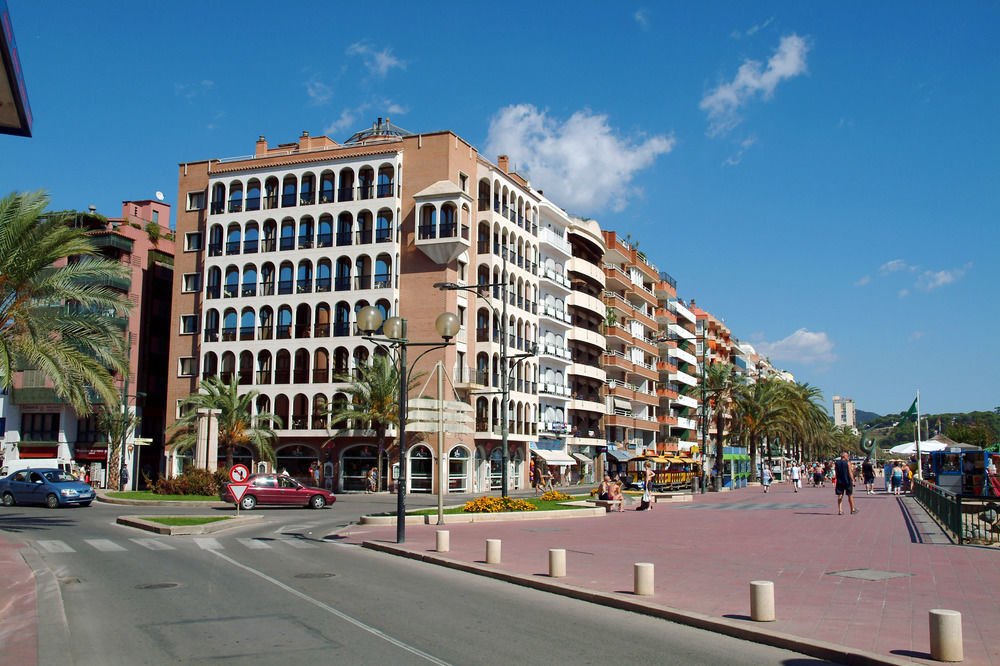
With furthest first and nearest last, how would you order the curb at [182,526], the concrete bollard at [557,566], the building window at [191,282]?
the building window at [191,282] < the curb at [182,526] < the concrete bollard at [557,566]

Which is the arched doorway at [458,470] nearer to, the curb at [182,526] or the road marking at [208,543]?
the curb at [182,526]

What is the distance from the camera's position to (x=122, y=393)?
208ft

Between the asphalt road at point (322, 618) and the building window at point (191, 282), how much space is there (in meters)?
45.0

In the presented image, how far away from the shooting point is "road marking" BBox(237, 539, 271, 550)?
19.2m

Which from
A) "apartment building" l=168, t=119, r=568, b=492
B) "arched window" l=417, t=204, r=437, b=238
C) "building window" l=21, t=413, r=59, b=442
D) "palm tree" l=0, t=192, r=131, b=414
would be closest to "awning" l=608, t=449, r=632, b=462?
"apartment building" l=168, t=119, r=568, b=492

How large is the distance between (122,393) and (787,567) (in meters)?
58.3

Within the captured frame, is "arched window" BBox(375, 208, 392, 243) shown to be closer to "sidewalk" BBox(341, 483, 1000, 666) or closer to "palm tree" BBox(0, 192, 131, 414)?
"sidewalk" BBox(341, 483, 1000, 666)

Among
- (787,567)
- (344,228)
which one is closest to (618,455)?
(344,228)

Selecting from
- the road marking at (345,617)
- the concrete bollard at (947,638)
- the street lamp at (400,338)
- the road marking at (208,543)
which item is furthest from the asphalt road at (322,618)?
the street lamp at (400,338)

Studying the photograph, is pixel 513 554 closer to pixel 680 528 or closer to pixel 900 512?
pixel 680 528

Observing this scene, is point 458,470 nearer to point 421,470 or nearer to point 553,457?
point 421,470

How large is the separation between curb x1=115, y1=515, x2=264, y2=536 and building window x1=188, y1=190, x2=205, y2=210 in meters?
38.3

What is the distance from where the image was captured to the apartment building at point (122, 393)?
63.5 metres

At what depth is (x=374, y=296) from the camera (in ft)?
177
